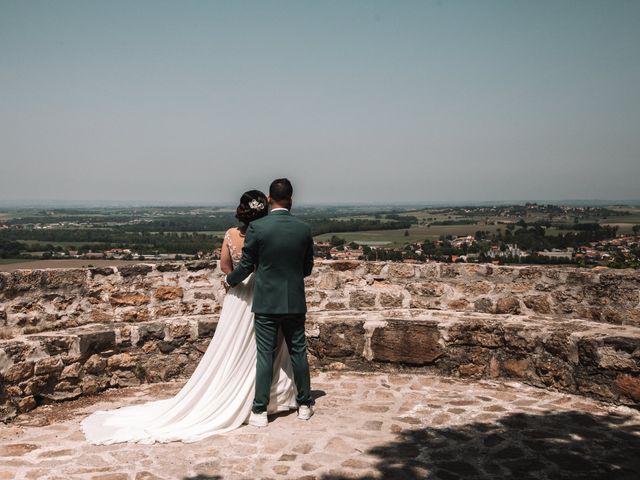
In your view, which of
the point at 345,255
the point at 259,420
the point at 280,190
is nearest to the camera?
the point at 259,420

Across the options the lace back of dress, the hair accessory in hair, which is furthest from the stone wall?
the hair accessory in hair

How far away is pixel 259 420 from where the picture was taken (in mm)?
4512

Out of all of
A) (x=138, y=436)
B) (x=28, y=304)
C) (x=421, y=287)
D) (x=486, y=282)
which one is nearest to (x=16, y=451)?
(x=138, y=436)

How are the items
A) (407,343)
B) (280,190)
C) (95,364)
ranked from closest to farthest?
(280,190)
(95,364)
(407,343)

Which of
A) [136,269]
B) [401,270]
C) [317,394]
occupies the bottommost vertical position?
[317,394]

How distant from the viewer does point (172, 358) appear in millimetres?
5977

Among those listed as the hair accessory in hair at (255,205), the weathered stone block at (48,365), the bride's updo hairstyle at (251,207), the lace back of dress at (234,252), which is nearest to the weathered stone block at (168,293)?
the weathered stone block at (48,365)

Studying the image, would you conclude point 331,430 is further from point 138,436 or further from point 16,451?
point 16,451

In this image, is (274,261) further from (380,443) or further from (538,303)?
(538,303)

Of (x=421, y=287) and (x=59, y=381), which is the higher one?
(x=421, y=287)

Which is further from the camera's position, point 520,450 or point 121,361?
point 121,361

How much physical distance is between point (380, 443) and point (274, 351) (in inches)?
49.3

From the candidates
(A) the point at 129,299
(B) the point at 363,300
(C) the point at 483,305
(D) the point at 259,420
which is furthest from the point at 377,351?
(A) the point at 129,299

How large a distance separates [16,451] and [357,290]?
4.16 metres
